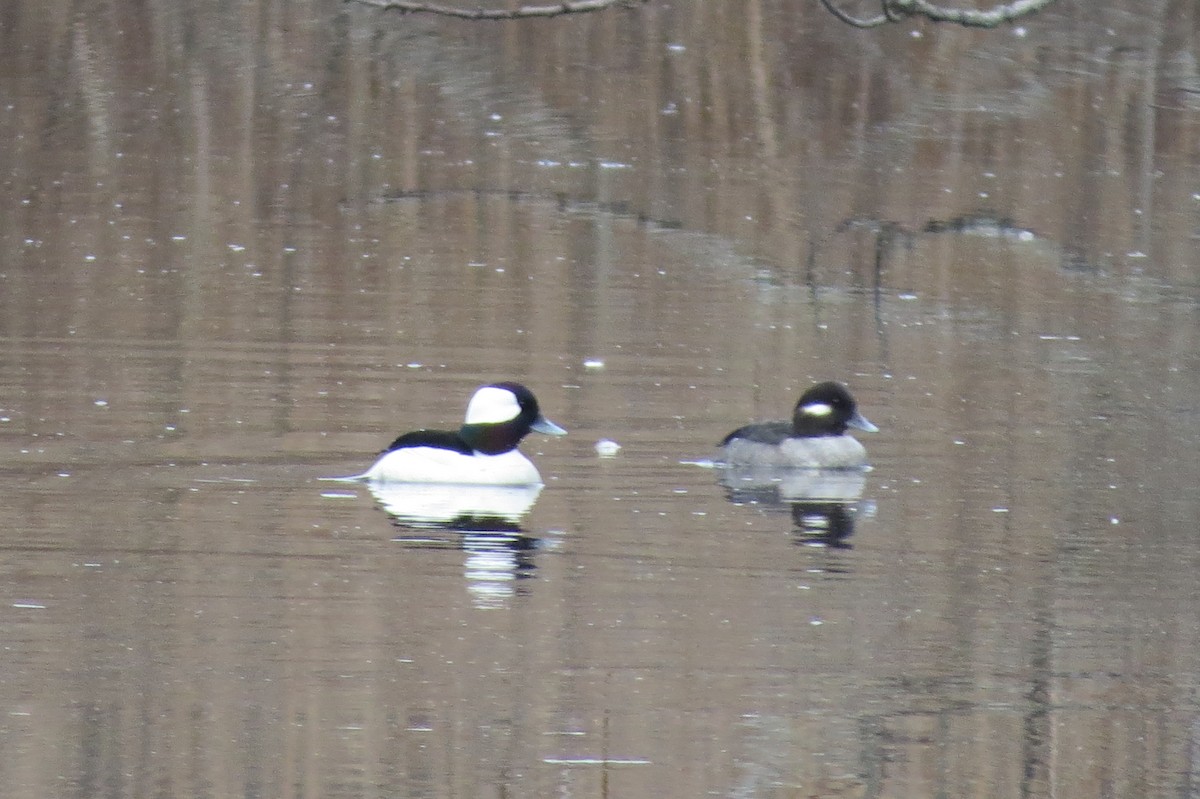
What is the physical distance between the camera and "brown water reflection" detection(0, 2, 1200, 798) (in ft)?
21.2

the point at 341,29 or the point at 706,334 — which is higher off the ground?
the point at 341,29

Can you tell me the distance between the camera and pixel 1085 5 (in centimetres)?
3462

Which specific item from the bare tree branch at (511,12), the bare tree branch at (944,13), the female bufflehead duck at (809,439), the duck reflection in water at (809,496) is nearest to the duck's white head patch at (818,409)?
the female bufflehead duck at (809,439)

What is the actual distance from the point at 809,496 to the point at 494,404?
147 cm

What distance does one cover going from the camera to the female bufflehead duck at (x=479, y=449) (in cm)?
1009

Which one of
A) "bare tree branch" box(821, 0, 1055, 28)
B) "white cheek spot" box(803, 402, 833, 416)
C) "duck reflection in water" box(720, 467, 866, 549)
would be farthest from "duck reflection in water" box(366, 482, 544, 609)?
"bare tree branch" box(821, 0, 1055, 28)

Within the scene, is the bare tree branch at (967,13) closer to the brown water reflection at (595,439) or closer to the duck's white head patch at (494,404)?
the brown water reflection at (595,439)

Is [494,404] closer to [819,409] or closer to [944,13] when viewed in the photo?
[819,409]

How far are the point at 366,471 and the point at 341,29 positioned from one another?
Result: 21.7 meters

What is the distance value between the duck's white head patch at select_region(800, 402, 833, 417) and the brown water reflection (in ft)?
1.24

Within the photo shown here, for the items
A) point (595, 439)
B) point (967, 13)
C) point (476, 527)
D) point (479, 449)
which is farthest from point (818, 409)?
point (967, 13)

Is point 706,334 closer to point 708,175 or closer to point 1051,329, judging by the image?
point 1051,329

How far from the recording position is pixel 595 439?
1105 centimetres

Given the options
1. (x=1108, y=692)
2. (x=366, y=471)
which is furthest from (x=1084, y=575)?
(x=366, y=471)
